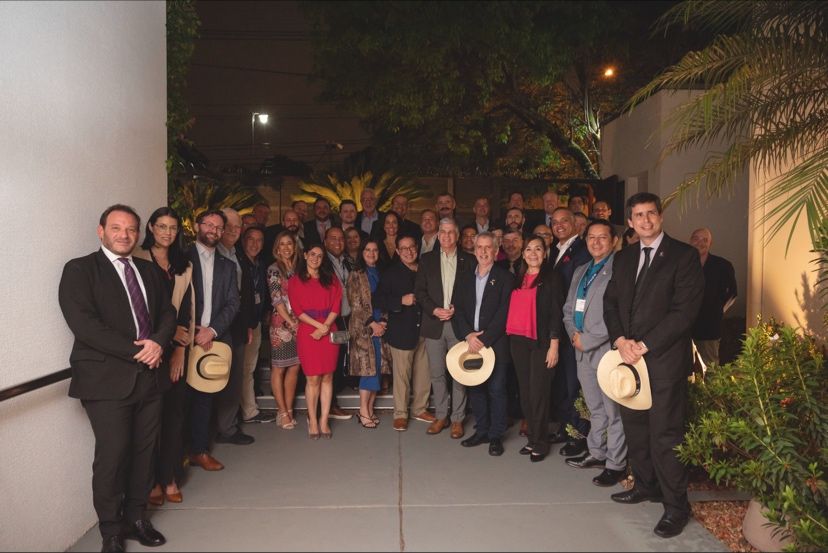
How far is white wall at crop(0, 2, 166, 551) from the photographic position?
3473mm

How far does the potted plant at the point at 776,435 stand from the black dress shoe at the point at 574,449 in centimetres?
136

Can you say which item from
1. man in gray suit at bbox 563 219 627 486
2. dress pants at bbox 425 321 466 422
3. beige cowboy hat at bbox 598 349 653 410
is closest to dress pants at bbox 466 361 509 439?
dress pants at bbox 425 321 466 422

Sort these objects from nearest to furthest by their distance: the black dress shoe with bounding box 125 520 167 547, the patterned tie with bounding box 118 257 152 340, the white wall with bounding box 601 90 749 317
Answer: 1. the patterned tie with bounding box 118 257 152 340
2. the black dress shoe with bounding box 125 520 167 547
3. the white wall with bounding box 601 90 749 317

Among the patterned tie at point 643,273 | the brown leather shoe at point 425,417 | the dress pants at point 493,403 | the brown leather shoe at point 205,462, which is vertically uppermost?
the patterned tie at point 643,273

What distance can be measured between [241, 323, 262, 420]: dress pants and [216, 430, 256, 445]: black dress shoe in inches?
20.2

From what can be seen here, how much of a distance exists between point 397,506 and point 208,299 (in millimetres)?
2221

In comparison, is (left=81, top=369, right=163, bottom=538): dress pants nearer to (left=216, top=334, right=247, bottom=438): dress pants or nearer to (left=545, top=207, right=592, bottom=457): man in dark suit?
(left=216, top=334, right=247, bottom=438): dress pants

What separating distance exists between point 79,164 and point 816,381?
4825mm

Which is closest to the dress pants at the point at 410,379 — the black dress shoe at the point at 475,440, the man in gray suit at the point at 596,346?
the black dress shoe at the point at 475,440

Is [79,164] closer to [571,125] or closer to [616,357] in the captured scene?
[616,357]

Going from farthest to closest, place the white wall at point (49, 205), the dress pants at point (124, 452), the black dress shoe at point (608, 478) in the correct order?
the black dress shoe at point (608, 478), the dress pants at point (124, 452), the white wall at point (49, 205)

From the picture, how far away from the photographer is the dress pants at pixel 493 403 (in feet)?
19.5

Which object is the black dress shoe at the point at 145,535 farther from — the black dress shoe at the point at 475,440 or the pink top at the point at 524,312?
the pink top at the point at 524,312

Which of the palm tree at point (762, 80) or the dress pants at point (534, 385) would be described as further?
the dress pants at point (534, 385)
